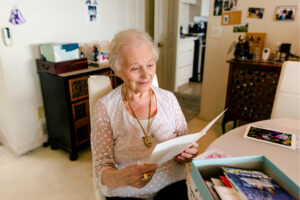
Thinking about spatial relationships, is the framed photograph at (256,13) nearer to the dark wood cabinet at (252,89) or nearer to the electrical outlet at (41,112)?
the dark wood cabinet at (252,89)

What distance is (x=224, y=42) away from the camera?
2734 millimetres

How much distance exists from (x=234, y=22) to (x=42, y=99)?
2.29m

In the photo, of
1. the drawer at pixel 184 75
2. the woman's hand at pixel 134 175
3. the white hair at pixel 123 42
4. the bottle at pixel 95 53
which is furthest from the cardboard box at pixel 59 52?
the drawer at pixel 184 75

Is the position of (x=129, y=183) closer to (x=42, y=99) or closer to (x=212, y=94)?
(x=42, y=99)

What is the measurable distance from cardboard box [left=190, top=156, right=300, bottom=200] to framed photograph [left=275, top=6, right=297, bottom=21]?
2.19 m

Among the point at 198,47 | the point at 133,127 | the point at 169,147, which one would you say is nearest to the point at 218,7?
the point at 198,47

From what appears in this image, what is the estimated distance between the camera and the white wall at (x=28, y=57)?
2.05 metres

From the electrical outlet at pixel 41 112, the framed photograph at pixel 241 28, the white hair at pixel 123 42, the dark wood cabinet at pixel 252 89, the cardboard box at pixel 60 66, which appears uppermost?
the framed photograph at pixel 241 28

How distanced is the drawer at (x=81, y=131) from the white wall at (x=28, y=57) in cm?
47

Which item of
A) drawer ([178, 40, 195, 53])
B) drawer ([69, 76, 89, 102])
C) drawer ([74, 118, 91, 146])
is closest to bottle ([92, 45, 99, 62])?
drawer ([69, 76, 89, 102])

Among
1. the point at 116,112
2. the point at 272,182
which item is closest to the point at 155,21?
the point at 116,112

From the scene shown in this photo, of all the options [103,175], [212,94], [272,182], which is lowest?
[212,94]

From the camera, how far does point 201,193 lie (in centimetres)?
58

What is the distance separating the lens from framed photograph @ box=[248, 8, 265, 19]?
2435 mm
